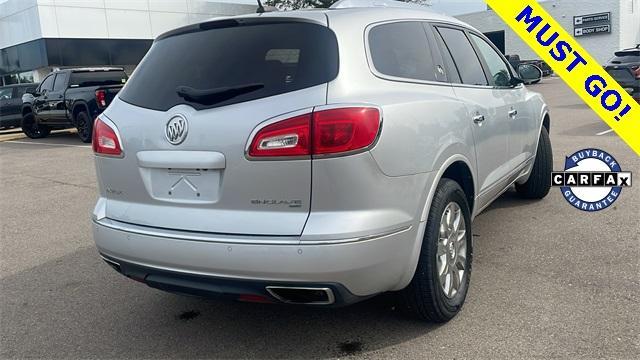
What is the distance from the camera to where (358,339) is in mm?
3096

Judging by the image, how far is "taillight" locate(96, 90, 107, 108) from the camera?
43.3ft

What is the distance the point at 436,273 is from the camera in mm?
3027

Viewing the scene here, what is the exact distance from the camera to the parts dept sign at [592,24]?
41125 mm

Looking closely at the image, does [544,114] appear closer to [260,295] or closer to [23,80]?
[260,295]

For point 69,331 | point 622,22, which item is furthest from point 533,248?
point 622,22

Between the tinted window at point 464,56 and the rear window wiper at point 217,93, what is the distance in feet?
5.54

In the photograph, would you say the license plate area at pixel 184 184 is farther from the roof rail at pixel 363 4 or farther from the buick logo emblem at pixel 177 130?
the roof rail at pixel 363 4

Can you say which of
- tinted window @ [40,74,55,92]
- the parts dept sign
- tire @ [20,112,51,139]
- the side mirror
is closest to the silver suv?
the side mirror

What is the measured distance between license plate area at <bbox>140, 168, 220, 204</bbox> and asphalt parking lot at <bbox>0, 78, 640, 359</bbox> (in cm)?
89

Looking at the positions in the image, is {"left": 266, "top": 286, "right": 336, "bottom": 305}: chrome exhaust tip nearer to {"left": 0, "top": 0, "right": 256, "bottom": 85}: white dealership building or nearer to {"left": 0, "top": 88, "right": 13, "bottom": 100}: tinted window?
{"left": 0, "top": 88, "right": 13, "bottom": 100}: tinted window

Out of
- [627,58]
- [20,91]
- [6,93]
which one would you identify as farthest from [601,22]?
[6,93]

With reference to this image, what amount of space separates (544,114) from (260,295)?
4.10 metres

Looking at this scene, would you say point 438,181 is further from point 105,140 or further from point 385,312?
point 105,140

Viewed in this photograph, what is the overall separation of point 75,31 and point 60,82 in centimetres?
2232
